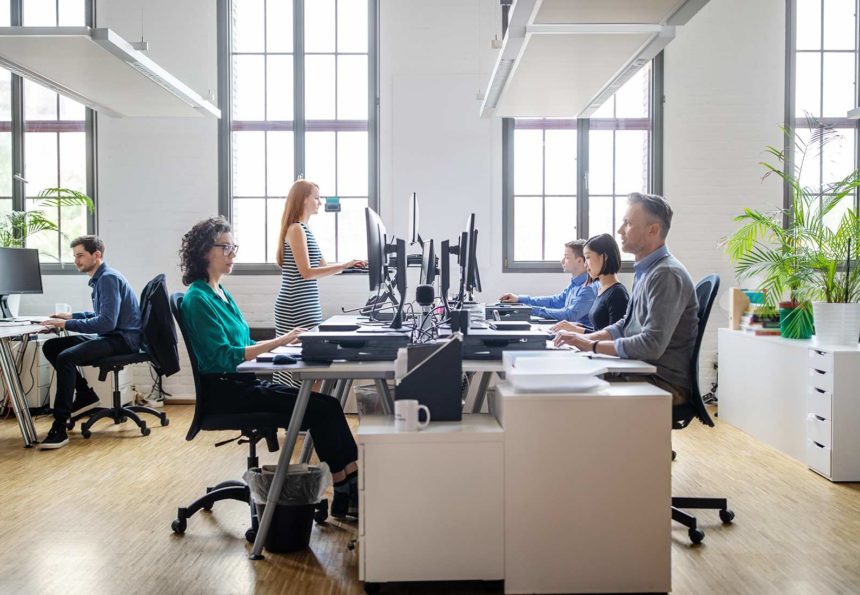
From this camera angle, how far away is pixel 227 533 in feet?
9.97

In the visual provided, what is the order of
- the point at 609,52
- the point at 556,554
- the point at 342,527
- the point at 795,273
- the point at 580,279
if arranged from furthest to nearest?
the point at 580,279, the point at 795,273, the point at 609,52, the point at 342,527, the point at 556,554

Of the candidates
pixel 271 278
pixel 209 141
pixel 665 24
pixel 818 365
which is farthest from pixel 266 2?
pixel 818 365

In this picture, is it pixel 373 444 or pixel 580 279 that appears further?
pixel 580 279

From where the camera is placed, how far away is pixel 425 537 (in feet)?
7.61

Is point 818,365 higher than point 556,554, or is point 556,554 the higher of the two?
point 818,365

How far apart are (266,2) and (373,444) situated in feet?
16.7

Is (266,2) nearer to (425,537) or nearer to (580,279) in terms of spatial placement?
(580,279)

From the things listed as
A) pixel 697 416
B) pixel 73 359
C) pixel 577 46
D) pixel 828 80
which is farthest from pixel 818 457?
pixel 73 359

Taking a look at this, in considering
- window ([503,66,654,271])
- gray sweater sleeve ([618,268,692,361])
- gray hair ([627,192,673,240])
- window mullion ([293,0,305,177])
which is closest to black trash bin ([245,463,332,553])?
gray sweater sleeve ([618,268,692,361])

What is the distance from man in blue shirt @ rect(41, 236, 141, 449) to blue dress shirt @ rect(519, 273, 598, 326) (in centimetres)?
264

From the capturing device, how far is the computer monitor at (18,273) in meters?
5.45

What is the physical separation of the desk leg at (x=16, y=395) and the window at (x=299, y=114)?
6.79 ft

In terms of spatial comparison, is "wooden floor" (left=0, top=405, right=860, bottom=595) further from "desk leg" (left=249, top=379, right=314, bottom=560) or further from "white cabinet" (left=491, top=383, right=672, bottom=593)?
"white cabinet" (left=491, top=383, right=672, bottom=593)

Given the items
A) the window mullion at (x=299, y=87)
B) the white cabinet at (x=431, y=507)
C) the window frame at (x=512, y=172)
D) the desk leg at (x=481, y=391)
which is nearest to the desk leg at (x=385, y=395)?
the desk leg at (x=481, y=391)
